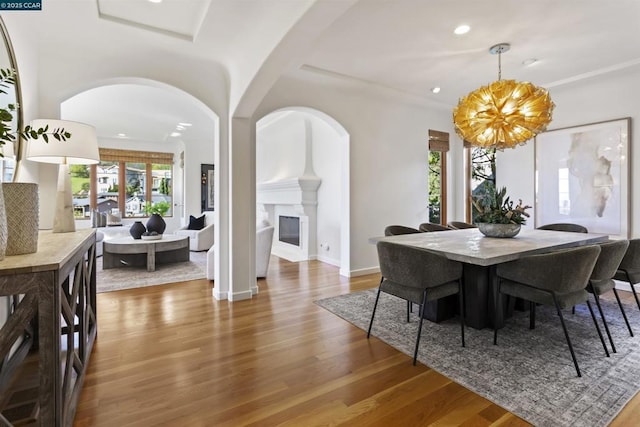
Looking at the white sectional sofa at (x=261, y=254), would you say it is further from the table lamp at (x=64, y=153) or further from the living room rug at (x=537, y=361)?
the table lamp at (x=64, y=153)

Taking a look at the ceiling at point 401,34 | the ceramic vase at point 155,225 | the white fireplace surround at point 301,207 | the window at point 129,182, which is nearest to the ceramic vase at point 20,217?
the ceiling at point 401,34

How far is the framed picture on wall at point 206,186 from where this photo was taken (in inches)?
345

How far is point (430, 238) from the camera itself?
307 cm

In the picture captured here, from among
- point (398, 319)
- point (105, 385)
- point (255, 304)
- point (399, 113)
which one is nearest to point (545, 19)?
point (399, 113)

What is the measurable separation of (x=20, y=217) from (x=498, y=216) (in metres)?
3.53

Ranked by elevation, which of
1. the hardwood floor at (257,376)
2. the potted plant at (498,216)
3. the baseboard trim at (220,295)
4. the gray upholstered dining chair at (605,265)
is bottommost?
the hardwood floor at (257,376)

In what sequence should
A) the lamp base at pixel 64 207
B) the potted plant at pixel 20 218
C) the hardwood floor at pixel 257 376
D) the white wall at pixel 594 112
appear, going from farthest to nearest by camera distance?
the white wall at pixel 594 112
the lamp base at pixel 64 207
the hardwood floor at pixel 257 376
the potted plant at pixel 20 218

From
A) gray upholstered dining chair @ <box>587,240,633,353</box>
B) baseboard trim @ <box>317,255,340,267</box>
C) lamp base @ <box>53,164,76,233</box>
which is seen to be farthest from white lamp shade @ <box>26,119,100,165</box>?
gray upholstered dining chair @ <box>587,240,633,353</box>

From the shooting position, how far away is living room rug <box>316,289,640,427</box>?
178 centimetres

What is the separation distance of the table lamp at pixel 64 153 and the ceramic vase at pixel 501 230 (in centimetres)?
355

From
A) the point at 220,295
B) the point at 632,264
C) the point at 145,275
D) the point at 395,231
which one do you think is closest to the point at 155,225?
the point at 145,275

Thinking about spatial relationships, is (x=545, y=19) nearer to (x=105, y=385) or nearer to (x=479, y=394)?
(x=479, y=394)

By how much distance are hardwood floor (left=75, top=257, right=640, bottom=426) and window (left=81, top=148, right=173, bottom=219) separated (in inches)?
242

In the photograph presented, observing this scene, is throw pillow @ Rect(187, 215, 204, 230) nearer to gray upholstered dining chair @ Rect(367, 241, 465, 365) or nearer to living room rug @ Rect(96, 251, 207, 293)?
living room rug @ Rect(96, 251, 207, 293)
